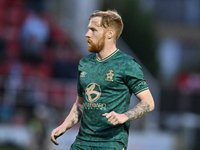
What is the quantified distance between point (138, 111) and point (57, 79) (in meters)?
9.36

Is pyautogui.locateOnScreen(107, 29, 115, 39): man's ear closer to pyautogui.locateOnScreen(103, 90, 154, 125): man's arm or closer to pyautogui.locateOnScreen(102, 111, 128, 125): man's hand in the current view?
pyautogui.locateOnScreen(103, 90, 154, 125): man's arm

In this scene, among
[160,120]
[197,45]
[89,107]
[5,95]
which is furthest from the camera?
[197,45]

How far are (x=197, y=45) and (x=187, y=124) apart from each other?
60.0 feet

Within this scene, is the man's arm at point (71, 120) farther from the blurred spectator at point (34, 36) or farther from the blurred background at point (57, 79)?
the blurred spectator at point (34, 36)

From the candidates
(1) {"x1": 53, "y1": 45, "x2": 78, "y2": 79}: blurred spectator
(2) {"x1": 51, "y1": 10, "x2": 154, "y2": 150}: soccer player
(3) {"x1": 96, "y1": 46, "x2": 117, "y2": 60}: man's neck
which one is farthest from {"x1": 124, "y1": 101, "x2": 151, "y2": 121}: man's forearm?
(1) {"x1": 53, "y1": 45, "x2": 78, "y2": 79}: blurred spectator

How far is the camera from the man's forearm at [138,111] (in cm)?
487

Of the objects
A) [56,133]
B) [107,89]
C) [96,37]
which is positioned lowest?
[56,133]

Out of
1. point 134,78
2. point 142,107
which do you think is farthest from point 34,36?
point 142,107

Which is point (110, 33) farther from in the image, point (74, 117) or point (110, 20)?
point (74, 117)

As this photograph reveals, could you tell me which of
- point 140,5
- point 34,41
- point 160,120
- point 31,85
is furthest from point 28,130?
point 140,5

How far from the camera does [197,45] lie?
3297 cm

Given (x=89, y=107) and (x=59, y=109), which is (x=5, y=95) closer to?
(x=59, y=109)

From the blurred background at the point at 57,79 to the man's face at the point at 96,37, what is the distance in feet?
26.1

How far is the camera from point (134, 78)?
16.7 ft
